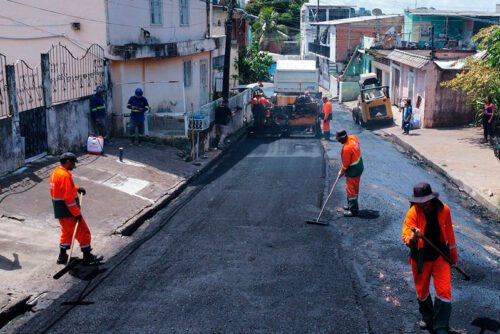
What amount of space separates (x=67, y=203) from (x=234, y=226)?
321 cm

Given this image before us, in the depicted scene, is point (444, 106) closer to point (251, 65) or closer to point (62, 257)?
point (251, 65)

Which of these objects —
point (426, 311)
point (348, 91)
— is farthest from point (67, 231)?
point (348, 91)

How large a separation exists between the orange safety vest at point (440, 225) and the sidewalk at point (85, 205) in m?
4.43

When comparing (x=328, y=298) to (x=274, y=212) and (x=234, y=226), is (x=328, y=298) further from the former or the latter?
(x=274, y=212)

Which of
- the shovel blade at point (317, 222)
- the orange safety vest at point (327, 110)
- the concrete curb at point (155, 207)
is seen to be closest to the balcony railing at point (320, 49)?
the orange safety vest at point (327, 110)

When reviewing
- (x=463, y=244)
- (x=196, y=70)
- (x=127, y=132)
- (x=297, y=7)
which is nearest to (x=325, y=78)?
(x=297, y=7)

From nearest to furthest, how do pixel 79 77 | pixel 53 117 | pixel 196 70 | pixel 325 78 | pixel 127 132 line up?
pixel 53 117
pixel 79 77
pixel 127 132
pixel 196 70
pixel 325 78

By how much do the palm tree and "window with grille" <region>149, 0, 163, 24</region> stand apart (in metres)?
41.5

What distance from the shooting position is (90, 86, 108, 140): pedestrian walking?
16.5m

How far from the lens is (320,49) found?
2344 inches

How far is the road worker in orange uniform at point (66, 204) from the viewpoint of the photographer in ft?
28.6

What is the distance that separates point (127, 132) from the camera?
61.1 ft

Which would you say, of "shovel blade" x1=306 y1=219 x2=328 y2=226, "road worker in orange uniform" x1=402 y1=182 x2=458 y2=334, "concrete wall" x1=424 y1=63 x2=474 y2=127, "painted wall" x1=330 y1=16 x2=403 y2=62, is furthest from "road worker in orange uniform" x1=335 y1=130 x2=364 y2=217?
"painted wall" x1=330 y1=16 x2=403 y2=62

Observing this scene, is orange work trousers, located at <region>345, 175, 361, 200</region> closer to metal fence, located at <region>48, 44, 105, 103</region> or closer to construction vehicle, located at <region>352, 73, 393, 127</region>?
metal fence, located at <region>48, 44, 105, 103</region>
